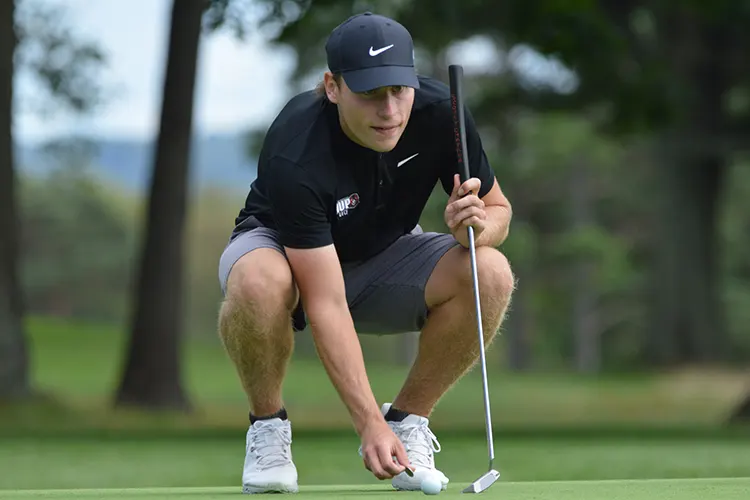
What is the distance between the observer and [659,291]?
25969 mm

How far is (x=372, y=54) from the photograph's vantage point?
517cm

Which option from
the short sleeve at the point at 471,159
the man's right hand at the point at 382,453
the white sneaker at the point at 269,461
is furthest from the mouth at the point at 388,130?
the white sneaker at the point at 269,461

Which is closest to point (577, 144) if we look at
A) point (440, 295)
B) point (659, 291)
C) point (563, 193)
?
point (563, 193)

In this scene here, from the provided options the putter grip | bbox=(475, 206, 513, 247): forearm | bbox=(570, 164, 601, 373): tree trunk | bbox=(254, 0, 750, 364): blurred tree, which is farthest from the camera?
bbox=(570, 164, 601, 373): tree trunk

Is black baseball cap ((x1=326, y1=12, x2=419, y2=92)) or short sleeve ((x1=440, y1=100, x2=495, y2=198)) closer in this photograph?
black baseball cap ((x1=326, y1=12, x2=419, y2=92))

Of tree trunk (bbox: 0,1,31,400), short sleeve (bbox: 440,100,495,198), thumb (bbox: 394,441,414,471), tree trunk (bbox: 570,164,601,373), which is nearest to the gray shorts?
short sleeve (bbox: 440,100,495,198)

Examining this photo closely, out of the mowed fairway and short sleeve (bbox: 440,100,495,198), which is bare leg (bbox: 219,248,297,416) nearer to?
the mowed fairway

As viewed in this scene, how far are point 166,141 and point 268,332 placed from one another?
10.7 metres

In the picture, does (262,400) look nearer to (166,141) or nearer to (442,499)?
(442,499)

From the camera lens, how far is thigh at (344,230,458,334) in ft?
19.8

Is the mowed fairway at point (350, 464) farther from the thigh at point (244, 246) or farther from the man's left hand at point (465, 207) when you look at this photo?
the man's left hand at point (465, 207)

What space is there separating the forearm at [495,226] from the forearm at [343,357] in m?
0.72

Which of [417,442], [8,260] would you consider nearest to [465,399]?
[8,260]

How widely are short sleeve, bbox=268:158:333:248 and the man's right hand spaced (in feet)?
2.29
